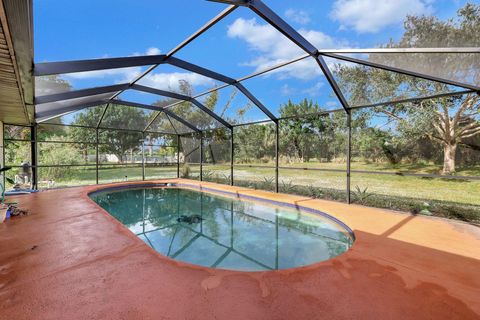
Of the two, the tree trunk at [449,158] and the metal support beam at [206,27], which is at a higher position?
the metal support beam at [206,27]

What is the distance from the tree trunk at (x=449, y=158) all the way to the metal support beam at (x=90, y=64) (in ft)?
29.0

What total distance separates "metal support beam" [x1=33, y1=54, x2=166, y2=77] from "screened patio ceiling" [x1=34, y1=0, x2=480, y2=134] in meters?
0.02

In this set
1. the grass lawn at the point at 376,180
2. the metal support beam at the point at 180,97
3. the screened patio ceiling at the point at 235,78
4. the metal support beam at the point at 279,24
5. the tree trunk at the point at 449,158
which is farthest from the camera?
the grass lawn at the point at 376,180

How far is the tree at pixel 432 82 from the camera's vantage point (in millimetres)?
3352

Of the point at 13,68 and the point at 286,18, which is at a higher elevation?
the point at 286,18

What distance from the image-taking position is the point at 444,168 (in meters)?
7.48

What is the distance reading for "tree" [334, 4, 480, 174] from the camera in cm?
335

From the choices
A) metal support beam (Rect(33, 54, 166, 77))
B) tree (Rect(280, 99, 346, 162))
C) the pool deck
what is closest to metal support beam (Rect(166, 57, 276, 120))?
metal support beam (Rect(33, 54, 166, 77))

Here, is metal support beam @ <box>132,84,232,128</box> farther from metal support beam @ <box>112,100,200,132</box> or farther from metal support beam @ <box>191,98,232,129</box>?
metal support beam @ <box>112,100,200,132</box>

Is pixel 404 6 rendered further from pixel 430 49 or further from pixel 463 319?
pixel 463 319

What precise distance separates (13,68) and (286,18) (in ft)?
14.0

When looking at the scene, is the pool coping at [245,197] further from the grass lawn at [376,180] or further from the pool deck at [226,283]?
the grass lawn at [376,180]

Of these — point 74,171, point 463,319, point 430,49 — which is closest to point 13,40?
point 463,319

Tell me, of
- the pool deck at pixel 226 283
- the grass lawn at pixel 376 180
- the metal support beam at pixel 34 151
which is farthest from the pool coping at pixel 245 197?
the metal support beam at pixel 34 151
